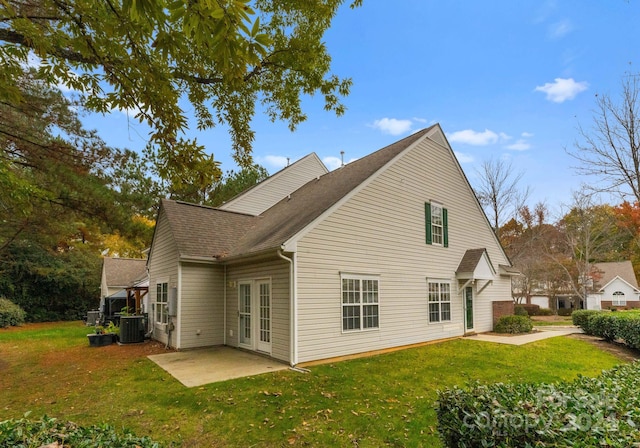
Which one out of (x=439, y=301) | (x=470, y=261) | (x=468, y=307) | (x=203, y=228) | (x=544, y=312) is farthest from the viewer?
(x=544, y=312)

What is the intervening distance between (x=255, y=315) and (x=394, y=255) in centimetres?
469

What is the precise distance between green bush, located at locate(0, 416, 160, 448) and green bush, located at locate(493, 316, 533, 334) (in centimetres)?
1556

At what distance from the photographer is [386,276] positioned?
11281 millimetres

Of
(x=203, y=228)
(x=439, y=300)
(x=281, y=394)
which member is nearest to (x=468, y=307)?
(x=439, y=300)

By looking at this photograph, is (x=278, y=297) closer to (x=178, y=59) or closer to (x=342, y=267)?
(x=342, y=267)

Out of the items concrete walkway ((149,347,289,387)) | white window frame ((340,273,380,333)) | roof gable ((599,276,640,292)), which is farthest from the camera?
roof gable ((599,276,640,292))

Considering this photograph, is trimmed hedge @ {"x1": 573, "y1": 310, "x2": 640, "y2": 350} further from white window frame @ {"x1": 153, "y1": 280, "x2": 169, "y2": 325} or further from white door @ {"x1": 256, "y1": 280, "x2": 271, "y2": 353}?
white window frame @ {"x1": 153, "y1": 280, "x2": 169, "y2": 325}

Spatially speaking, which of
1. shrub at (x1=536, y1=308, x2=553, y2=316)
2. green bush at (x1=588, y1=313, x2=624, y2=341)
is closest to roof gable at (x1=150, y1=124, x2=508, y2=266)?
green bush at (x1=588, y1=313, x2=624, y2=341)

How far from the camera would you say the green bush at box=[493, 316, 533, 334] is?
14883 millimetres

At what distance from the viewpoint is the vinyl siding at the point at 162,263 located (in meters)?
11.9

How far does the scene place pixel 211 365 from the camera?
8.94m

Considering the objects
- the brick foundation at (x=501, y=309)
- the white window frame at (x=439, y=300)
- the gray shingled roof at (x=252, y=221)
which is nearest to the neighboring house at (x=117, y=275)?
the gray shingled roof at (x=252, y=221)

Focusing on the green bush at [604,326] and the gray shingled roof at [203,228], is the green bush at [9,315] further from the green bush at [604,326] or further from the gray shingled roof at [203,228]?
the green bush at [604,326]

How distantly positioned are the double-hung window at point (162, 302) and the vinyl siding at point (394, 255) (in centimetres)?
575
